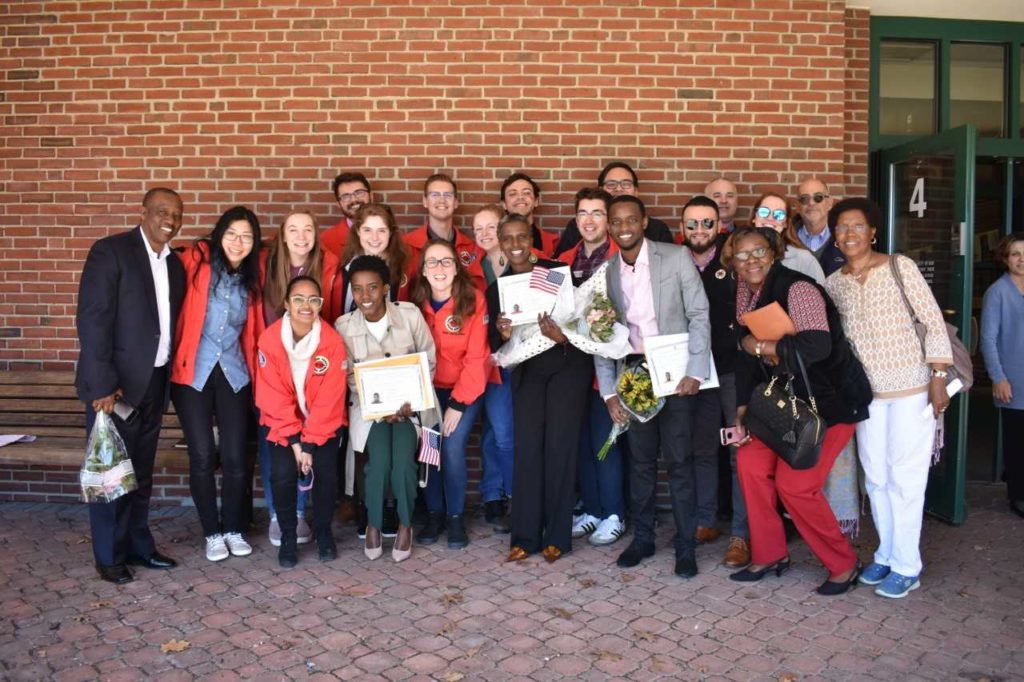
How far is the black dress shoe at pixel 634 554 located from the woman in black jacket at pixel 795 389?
53cm

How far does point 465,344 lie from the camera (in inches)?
208

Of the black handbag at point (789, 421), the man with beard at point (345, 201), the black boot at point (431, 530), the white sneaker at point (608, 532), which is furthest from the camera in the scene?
the man with beard at point (345, 201)

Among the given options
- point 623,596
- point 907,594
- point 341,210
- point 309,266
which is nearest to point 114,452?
point 309,266

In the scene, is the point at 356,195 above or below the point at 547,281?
above

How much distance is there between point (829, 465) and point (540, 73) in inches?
136

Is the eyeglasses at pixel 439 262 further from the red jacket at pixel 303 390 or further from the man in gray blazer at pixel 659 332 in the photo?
the man in gray blazer at pixel 659 332

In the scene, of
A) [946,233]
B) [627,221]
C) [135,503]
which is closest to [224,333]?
[135,503]

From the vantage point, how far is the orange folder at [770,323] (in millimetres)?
4293

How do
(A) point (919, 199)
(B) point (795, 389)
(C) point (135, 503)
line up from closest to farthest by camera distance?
(B) point (795, 389) → (C) point (135, 503) → (A) point (919, 199)

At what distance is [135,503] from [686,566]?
3187 mm

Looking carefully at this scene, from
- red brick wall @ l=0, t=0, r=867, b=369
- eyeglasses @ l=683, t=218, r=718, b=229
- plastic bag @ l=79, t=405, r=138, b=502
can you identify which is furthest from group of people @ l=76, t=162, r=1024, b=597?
red brick wall @ l=0, t=0, r=867, b=369

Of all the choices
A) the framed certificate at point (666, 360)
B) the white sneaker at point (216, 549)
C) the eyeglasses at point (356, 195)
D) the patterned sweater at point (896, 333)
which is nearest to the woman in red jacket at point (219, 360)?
the white sneaker at point (216, 549)

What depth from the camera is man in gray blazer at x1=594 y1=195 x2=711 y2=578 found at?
474 centimetres

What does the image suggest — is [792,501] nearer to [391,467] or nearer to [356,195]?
[391,467]
